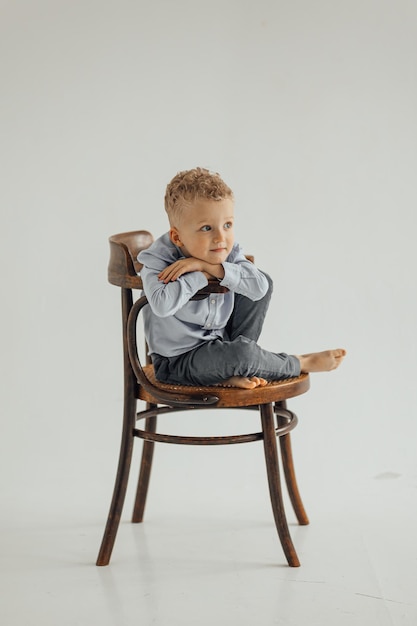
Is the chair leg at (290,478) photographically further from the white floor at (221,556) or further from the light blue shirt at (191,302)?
the light blue shirt at (191,302)

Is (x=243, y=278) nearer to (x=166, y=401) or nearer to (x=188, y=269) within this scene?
(x=188, y=269)

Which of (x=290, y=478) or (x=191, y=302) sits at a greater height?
(x=191, y=302)

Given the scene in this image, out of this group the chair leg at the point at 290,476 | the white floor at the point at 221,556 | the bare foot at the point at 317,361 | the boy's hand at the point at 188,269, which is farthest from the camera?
the chair leg at the point at 290,476

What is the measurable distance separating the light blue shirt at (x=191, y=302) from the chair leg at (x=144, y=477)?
0.48 metres

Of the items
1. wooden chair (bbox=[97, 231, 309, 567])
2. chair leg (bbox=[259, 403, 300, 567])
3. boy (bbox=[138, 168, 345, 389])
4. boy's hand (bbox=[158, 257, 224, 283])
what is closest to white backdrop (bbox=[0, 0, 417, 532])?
wooden chair (bbox=[97, 231, 309, 567])

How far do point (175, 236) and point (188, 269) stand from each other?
0.13 metres

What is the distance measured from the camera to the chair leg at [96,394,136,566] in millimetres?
3008

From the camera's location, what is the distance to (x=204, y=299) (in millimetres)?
2924

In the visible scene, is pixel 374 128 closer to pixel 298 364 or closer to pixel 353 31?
pixel 353 31

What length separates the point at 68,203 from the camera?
3.88 meters

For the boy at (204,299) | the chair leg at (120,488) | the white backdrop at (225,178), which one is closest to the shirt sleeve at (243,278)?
the boy at (204,299)

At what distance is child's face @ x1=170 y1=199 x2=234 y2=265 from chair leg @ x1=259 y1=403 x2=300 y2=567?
45 cm

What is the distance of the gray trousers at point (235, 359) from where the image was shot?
9.30 ft

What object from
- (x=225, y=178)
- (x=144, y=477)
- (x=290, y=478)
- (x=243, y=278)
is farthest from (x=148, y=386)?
(x=225, y=178)
